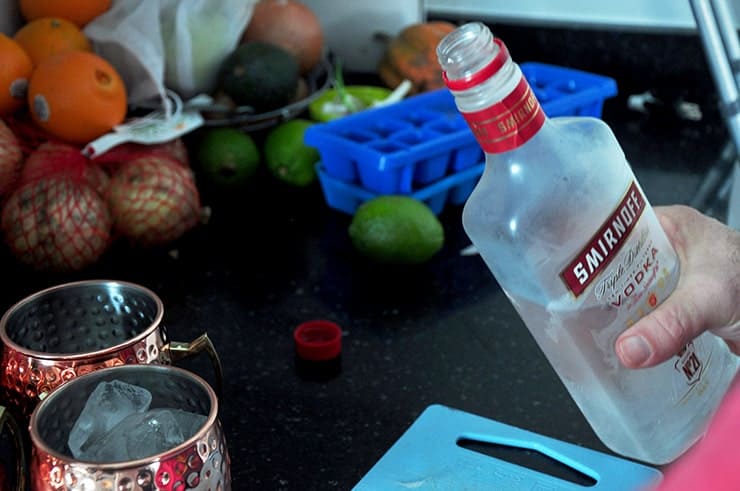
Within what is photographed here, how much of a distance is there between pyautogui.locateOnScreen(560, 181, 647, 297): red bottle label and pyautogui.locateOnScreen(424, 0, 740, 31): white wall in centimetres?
103

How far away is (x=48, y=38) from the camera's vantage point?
1.08 m

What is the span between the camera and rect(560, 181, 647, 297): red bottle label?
0.53 m

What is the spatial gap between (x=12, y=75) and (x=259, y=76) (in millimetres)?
301

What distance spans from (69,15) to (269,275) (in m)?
0.47

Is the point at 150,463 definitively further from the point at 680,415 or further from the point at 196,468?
the point at 680,415

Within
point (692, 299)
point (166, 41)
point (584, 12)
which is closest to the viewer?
point (692, 299)

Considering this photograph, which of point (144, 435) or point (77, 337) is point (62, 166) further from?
point (144, 435)

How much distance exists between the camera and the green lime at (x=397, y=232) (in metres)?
0.95

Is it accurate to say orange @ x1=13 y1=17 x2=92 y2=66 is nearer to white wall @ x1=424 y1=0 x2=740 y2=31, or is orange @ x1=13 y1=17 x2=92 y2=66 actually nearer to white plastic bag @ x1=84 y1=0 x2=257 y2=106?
white plastic bag @ x1=84 y1=0 x2=257 y2=106

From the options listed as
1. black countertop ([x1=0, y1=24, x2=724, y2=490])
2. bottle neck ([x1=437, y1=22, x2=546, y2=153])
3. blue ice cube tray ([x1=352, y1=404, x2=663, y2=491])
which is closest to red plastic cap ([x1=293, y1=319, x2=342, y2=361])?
black countertop ([x1=0, y1=24, x2=724, y2=490])

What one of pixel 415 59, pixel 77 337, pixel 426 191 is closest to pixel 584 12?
pixel 415 59

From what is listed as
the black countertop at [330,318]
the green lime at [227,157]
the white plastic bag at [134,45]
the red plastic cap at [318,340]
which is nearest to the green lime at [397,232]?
the black countertop at [330,318]

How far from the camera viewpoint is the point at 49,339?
0.61 m

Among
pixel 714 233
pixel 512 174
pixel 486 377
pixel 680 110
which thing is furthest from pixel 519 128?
pixel 680 110
